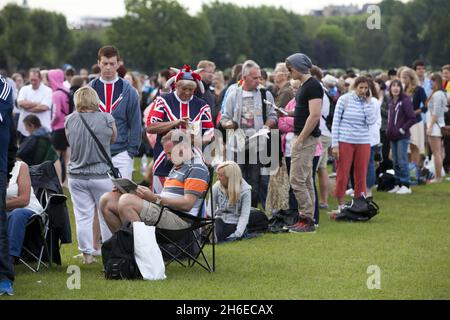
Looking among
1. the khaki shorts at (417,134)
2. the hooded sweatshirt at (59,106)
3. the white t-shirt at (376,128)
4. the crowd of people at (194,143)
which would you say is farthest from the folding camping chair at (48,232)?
the khaki shorts at (417,134)

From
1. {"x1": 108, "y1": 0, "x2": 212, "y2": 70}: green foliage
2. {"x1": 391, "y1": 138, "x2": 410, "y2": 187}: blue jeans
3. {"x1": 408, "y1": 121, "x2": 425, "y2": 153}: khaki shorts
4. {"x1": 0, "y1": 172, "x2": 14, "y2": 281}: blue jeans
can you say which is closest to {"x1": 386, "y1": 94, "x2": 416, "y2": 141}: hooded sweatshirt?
{"x1": 391, "y1": 138, "x2": 410, "y2": 187}: blue jeans

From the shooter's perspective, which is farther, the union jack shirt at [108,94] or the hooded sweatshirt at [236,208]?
the hooded sweatshirt at [236,208]

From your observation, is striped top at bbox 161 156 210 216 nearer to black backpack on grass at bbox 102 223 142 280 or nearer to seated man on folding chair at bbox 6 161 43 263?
black backpack on grass at bbox 102 223 142 280

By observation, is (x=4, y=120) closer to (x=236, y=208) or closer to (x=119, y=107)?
(x=119, y=107)

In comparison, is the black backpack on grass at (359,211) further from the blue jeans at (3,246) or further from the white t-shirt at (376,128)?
the blue jeans at (3,246)

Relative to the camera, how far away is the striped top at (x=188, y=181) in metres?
9.00

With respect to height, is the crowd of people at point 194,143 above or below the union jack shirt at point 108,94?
below

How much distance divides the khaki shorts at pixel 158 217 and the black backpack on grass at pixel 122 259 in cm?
28

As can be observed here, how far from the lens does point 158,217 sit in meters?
8.83

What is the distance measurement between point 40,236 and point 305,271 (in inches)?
102

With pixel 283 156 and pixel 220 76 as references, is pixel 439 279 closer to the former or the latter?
pixel 283 156

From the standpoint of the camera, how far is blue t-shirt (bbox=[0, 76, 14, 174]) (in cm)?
757

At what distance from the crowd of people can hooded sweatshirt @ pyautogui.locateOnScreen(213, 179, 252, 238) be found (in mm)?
14

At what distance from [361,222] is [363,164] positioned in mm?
1053
